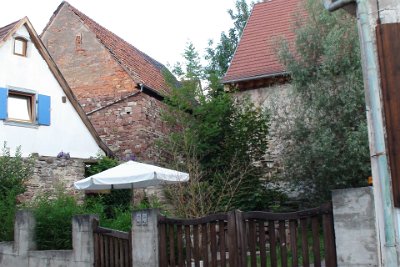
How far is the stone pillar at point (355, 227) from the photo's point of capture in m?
5.39

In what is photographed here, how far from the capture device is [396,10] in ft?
18.2

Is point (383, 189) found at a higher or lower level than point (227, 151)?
lower

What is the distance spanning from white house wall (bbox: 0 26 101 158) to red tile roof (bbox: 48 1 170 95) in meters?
2.88

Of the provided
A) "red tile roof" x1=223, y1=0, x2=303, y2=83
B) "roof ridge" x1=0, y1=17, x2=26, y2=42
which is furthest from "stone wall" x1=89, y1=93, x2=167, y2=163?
"roof ridge" x1=0, y1=17, x2=26, y2=42

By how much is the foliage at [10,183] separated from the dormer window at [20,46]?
285 cm

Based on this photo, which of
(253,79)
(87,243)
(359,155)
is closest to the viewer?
(87,243)

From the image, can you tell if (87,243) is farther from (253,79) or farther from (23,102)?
(253,79)

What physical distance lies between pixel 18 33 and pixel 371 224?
12.1 meters

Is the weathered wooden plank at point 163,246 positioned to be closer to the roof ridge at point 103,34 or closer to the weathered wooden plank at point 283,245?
the weathered wooden plank at point 283,245

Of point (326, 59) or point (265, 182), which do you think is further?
point (265, 182)

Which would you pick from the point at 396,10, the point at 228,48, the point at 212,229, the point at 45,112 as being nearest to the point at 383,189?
the point at 396,10

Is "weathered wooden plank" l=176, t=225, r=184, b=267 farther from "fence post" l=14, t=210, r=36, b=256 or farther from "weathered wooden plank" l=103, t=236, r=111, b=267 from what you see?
"fence post" l=14, t=210, r=36, b=256

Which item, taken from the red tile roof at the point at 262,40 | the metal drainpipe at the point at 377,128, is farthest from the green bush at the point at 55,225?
the red tile roof at the point at 262,40

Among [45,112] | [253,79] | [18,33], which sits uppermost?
[18,33]
